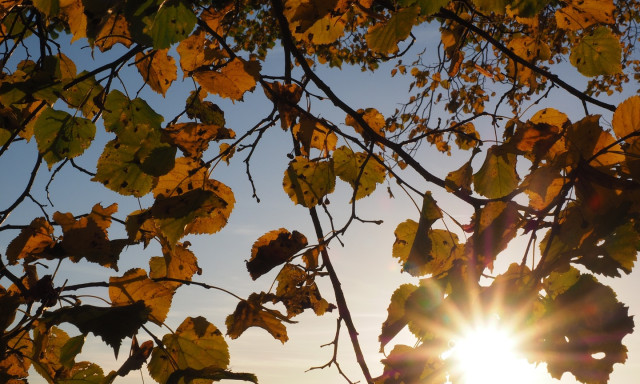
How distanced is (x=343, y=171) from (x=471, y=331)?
0.87m

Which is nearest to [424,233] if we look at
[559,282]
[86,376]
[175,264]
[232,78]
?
[559,282]

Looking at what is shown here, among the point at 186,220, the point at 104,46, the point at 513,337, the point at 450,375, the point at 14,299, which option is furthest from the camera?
the point at 104,46

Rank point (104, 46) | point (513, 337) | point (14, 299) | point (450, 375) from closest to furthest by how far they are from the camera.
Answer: point (513, 337) → point (450, 375) → point (14, 299) → point (104, 46)

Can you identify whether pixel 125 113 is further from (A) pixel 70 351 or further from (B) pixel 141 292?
(A) pixel 70 351

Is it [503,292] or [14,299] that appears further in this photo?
[14,299]

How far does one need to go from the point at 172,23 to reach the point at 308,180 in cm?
75

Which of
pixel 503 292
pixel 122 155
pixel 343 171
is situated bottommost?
pixel 503 292

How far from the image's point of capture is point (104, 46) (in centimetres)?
165

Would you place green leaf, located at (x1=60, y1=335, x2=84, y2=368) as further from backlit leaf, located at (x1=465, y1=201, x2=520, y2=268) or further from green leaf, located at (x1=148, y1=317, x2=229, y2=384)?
backlit leaf, located at (x1=465, y1=201, x2=520, y2=268)

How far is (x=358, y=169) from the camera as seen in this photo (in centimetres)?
177

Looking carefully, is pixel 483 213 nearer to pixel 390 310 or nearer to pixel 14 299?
pixel 390 310

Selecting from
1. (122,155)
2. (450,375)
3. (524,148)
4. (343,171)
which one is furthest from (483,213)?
(122,155)

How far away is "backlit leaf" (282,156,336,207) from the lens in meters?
1.62

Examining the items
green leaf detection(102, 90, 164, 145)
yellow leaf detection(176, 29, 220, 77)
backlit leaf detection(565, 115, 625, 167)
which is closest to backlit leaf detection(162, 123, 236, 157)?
green leaf detection(102, 90, 164, 145)
